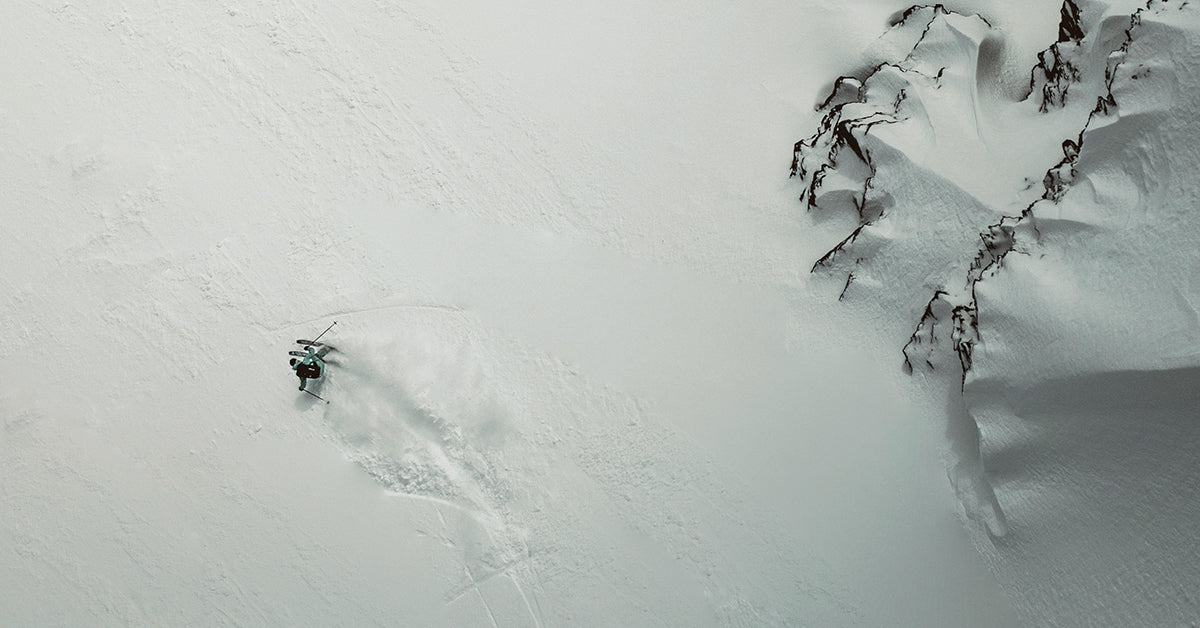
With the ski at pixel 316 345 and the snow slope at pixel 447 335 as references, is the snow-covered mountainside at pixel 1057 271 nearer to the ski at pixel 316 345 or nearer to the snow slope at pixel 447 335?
the snow slope at pixel 447 335

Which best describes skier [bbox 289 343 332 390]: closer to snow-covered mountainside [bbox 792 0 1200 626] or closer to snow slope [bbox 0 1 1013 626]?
snow slope [bbox 0 1 1013 626]

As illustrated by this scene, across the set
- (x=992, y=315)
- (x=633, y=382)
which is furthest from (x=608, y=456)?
(x=992, y=315)

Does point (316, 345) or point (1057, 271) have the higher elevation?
point (1057, 271)

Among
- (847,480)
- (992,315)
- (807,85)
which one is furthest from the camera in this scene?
(807,85)

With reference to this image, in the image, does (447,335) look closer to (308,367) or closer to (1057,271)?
(308,367)

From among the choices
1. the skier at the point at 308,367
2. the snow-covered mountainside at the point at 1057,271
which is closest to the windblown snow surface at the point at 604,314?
the snow-covered mountainside at the point at 1057,271

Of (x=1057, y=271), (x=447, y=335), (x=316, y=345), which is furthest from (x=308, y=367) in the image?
(x=1057, y=271)

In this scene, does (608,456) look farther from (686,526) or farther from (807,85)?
(807,85)

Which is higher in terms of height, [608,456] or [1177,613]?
[1177,613]
